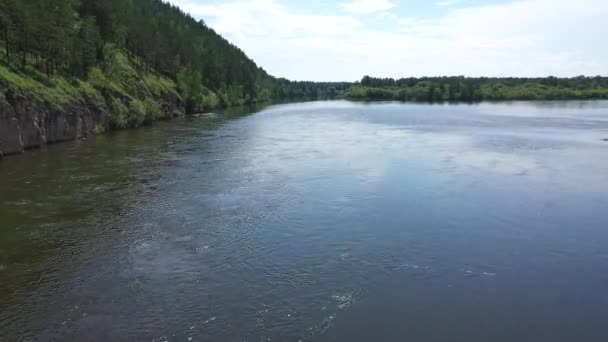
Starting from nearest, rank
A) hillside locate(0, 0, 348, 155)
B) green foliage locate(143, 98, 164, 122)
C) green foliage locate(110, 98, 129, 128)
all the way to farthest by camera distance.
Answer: hillside locate(0, 0, 348, 155)
green foliage locate(110, 98, 129, 128)
green foliage locate(143, 98, 164, 122)

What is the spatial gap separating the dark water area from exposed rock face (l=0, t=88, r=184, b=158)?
314 cm

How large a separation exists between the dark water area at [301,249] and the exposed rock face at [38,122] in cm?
314

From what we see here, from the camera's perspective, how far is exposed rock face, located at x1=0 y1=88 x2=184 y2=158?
46.2 meters

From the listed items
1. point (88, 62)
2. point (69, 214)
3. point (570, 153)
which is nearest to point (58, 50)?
point (88, 62)

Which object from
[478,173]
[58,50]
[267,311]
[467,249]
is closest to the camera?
[267,311]

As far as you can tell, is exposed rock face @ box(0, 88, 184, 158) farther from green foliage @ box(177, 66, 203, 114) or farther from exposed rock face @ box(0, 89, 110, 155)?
green foliage @ box(177, 66, 203, 114)

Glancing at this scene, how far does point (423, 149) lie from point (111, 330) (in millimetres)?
45814

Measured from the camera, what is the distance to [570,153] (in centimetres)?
5331

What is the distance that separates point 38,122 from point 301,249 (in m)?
41.1

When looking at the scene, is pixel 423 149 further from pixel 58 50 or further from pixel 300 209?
pixel 58 50

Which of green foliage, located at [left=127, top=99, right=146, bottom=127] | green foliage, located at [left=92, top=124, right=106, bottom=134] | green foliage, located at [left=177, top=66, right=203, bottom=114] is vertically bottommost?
green foliage, located at [left=92, top=124, right=106, bottom=134]

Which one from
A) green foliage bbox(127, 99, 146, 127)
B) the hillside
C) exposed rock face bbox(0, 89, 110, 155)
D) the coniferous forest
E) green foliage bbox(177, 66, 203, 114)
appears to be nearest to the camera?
exposed rock face bbox(0, 89, 110, 155)

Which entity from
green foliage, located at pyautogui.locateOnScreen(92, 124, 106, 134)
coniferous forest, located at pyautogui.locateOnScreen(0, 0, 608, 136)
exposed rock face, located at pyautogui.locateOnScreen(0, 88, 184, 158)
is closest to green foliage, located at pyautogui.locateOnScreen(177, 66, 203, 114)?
coniferous forest, located at pyautogui.locateOnScreen(0, 0, 608, 136)

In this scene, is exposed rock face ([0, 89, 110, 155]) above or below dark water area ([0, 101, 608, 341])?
above
